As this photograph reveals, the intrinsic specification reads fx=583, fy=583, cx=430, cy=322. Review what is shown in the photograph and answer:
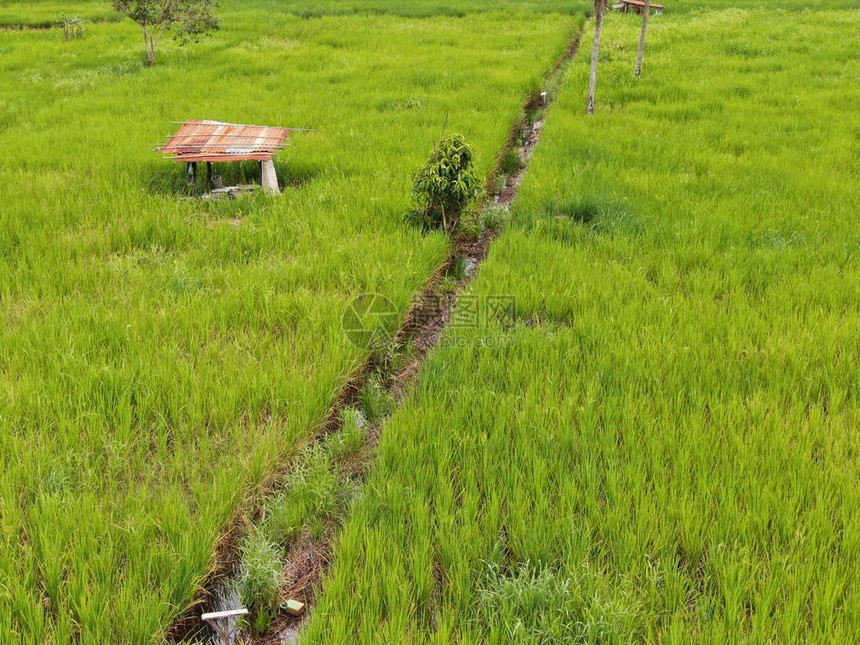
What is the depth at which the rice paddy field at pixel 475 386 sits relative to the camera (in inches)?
84.0

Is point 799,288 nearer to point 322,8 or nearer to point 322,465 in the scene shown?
point 322,465

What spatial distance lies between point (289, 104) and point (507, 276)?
22.0 feet

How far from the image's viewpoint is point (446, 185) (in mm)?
5148

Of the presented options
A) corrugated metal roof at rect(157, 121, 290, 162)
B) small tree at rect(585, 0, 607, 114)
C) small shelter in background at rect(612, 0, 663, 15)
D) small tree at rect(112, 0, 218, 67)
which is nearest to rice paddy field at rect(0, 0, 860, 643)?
corrugated metal roof at rect(157, 121, 290, 162)

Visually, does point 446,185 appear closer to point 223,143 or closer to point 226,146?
point 226,146

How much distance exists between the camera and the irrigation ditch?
223 centimetres

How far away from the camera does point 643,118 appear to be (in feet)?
28.6

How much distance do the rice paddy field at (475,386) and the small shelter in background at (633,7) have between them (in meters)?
14.3

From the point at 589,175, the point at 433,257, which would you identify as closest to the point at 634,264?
the point at 433,257

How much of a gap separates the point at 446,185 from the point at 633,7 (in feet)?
65.2

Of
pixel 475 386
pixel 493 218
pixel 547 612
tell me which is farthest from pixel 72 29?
pixel 547 612

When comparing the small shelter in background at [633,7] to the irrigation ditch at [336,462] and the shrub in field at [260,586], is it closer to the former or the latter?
the irrigation ditch at [336,462]
